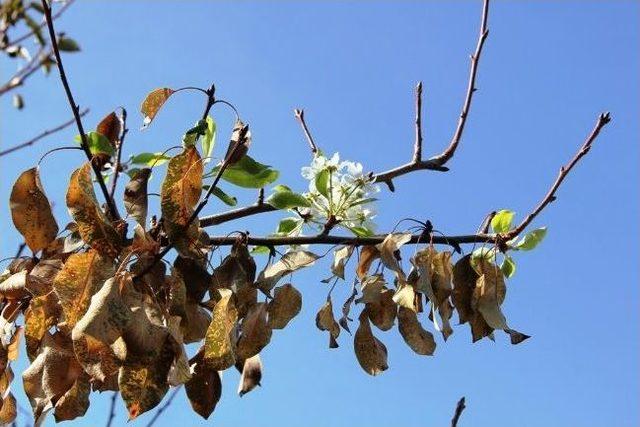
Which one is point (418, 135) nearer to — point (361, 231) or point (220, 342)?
point (361, 231)

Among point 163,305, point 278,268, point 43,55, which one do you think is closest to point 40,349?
point 163,305

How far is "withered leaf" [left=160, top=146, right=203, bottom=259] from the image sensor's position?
805 millimetres

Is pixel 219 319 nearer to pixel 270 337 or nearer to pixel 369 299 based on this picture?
pixel 270 337

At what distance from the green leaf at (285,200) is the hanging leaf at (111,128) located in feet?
0.76

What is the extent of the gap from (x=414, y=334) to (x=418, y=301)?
4 cm

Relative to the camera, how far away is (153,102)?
945 mm

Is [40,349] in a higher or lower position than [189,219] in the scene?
lower

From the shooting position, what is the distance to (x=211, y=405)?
0.80 m

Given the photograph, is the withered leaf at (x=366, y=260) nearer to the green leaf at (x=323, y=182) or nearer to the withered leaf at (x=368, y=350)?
the withered leaf at (x=368, y=350)

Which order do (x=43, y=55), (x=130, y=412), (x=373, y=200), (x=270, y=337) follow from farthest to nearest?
(x=43, y=55) → (x=373, y=200) → (x=270, y=337) → (x=130, y=412)

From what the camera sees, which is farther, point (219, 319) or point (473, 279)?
point (473, 279)

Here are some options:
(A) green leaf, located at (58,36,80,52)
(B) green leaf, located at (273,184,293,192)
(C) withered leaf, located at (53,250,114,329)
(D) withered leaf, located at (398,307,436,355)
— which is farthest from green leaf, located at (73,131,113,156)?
(A) green leaf, located at (58,36,80,52)

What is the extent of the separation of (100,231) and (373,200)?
1.48 feet

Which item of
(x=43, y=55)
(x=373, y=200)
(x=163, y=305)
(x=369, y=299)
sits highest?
(x=43, y=55)
